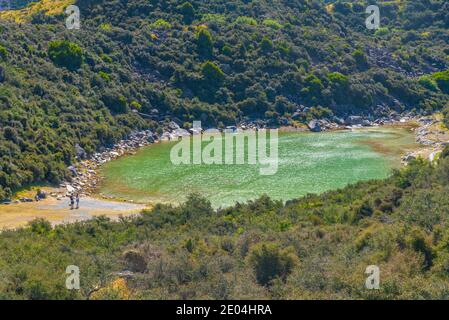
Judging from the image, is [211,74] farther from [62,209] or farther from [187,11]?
[62,209]

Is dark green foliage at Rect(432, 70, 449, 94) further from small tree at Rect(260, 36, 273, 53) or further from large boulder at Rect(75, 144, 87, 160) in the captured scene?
large boulder at Rect(75, 144, 87, 160)

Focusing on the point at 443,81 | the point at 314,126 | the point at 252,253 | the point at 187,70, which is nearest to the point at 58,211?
the point at 252,253

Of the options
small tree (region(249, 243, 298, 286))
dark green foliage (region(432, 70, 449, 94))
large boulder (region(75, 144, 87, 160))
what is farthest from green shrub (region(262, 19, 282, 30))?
small tree (region(249, 243, 298, 286))

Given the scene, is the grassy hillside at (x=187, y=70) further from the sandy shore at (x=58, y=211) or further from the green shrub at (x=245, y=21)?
the sandy shore at (x=58, y=211)

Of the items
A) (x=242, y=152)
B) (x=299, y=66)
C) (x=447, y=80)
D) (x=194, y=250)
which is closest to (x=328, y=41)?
(x=299, y=66)

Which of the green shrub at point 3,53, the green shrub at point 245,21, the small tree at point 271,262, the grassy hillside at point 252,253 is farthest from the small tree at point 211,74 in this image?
the small tree at point 271,262

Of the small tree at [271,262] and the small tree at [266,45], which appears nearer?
the small tree at [271,262]
